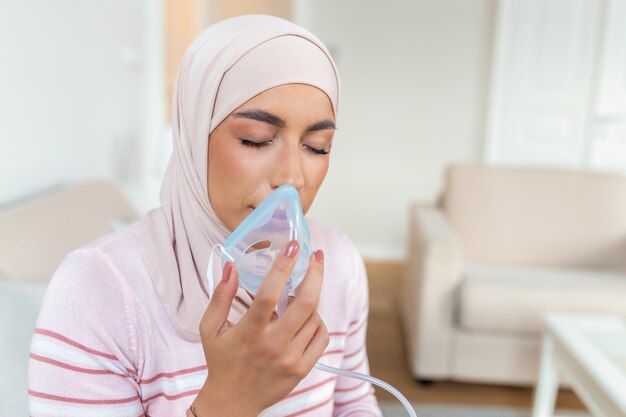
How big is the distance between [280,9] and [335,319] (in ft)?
11.6

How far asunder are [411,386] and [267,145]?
1.91 metres

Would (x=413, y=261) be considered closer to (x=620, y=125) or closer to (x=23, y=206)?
(x=23, y=206)

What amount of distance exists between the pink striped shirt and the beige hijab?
→ 1.0 inches

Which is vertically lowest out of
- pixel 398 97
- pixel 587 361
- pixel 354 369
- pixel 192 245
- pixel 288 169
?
pixel 587 361

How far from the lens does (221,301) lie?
566 mm

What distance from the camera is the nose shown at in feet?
2.29

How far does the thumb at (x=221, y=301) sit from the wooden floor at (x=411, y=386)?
1782mm

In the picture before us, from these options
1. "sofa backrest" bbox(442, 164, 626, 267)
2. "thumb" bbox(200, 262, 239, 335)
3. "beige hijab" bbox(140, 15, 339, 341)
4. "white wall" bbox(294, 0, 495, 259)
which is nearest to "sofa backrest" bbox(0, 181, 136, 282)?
"beige hijab" bbox(140, 15, 339, 341)

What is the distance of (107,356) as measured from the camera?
72 cm

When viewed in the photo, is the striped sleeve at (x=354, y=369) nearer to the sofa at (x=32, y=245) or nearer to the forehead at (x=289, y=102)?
the forehead at (x=289, y=102)

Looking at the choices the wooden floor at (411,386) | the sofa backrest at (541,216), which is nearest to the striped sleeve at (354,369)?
the wooden floor at (411,386)

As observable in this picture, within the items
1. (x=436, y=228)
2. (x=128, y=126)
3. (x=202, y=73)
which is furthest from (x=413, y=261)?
(x=202, y=73)

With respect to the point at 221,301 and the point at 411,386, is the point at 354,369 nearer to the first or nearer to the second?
the point at 221,301

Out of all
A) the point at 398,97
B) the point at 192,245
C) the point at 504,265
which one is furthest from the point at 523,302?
the point at 398,97
